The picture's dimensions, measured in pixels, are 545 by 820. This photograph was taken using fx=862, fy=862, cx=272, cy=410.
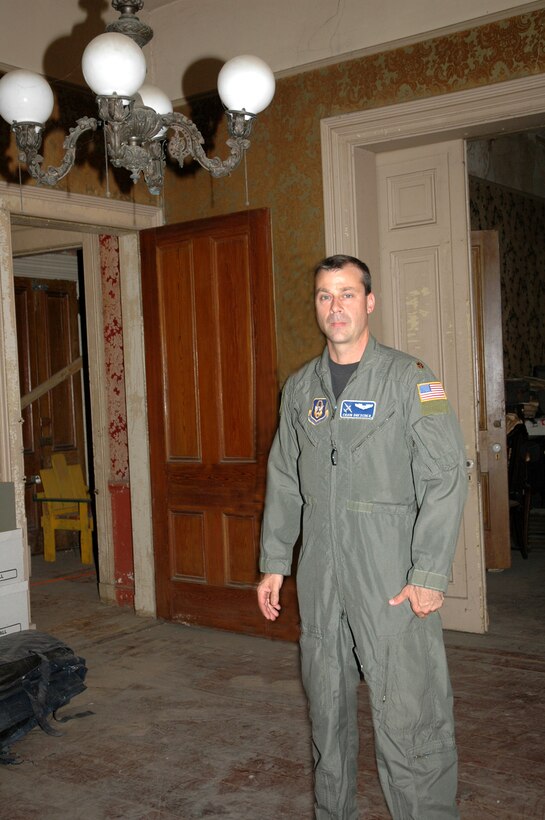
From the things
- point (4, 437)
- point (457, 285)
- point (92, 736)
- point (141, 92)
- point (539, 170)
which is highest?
point (539, 170)

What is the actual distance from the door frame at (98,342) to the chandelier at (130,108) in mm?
1696

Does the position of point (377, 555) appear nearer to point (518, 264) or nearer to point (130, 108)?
point (130, 108)

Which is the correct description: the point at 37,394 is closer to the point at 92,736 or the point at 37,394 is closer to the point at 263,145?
the point at 263,145

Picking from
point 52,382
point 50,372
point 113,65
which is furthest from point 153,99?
point 50,372

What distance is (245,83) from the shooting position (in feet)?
9.51

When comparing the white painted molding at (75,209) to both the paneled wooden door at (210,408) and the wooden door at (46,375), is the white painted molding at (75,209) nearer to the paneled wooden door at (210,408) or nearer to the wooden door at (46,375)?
the paneled wooden door at (210,408)

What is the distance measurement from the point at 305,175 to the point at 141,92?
1.76 m

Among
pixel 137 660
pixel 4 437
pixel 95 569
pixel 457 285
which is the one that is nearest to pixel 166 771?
pixel 137 660

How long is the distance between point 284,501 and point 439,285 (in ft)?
7.88

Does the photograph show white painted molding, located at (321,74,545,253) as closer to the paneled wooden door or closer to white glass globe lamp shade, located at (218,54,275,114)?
the paneled wooden door

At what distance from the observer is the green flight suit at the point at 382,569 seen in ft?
7.60

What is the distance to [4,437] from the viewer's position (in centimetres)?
463

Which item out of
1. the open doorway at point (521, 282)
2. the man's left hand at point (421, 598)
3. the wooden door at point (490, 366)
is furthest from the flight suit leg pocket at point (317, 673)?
the open doorway at point (521, 282)

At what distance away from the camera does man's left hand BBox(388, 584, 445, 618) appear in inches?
90.3
